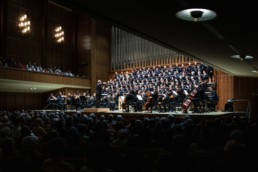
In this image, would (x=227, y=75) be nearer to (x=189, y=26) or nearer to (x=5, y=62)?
(x=189, y=26)

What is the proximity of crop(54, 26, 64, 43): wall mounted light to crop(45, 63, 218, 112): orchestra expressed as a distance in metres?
5.49

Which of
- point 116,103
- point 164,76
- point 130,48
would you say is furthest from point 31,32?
point 164,76

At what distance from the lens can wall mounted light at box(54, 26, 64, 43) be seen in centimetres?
1834

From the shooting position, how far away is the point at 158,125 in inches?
157

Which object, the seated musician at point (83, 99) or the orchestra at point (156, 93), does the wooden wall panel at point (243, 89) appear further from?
the seated musician at point (83, 99)

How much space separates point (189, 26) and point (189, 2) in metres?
1.36

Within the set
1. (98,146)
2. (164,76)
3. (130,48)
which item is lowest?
(98,146)

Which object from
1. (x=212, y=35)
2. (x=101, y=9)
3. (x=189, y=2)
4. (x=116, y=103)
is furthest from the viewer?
(x=116, y=103)

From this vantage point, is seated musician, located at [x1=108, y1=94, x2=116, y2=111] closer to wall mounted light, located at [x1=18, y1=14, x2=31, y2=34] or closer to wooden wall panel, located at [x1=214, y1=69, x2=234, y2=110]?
wooden wall panel, located at [x1=214, y1=69, x2=234, y2=110]

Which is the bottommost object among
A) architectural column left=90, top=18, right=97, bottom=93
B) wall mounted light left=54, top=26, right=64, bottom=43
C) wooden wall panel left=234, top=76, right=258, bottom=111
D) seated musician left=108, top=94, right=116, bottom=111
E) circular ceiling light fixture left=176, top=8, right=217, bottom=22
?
seated musician left=108, top=94, right=116, bottom=111

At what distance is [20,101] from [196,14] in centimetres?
1465

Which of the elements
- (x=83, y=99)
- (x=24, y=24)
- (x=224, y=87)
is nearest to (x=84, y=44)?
(x=24, y=24)

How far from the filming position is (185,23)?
465 centimetres

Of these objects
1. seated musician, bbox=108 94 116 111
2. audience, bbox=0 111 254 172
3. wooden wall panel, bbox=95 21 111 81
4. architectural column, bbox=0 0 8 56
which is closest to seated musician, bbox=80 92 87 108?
seated musician, bbox=108 94 116 111
